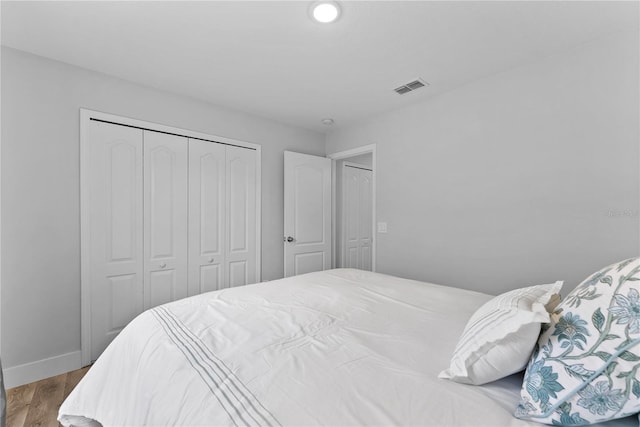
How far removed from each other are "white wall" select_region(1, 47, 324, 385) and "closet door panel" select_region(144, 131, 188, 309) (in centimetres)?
45

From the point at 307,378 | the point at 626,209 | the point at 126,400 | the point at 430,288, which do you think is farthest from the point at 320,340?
the point at 626,209

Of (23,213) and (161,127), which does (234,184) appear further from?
(23,213)

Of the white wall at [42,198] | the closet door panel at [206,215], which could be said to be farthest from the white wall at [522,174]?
the white wall at [42,198]

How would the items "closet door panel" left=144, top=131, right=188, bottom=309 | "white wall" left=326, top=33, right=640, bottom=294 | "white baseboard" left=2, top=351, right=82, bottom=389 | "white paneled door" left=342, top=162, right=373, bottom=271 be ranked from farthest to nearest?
"white paneled door" left=342, top=162, right=373, bottom=271
"closet door panel" left=144, top=131, right=188, bottom=309
"white baseboard" left=2, top=351, right=82, bottom=389
"white wall" left=326, top=33, right=640, bottom=294

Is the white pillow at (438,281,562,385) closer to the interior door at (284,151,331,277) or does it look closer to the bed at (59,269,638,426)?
the bed at (59,269,638,426)

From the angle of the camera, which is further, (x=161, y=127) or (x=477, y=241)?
(x=161, y=127)

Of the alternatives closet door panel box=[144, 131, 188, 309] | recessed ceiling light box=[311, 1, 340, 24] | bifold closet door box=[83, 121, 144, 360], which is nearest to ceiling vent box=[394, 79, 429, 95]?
recessed ceiling light box=[311, 1, 340, 24]

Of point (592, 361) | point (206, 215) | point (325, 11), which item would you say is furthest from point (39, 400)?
point (325, 11)

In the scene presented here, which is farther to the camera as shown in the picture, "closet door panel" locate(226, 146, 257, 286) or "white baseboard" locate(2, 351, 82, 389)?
"closet door panel" locate(226, 146, 257, 286)

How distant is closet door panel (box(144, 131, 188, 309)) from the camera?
2678mm

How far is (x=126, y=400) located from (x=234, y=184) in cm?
245

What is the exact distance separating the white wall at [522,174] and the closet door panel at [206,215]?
193cm

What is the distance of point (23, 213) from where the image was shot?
212 centimetres

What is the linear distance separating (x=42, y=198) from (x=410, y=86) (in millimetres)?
3244
